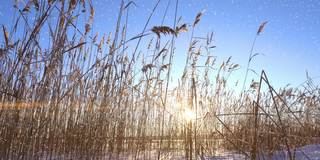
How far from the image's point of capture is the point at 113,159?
8.34 ft

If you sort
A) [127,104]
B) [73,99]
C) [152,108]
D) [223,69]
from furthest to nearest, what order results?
1. [223,69]
2. [152,108]
3. [127,104]
4. [73,99]

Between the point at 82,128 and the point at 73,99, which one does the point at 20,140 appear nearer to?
the point at 82,128

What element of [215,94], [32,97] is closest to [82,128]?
[32,97]

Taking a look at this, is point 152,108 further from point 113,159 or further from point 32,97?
point 32,97

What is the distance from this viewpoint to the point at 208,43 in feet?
12.4

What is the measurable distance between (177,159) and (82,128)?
3.02 feet

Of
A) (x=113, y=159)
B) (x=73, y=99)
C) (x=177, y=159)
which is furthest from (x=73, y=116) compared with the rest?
(x=177, y=159)

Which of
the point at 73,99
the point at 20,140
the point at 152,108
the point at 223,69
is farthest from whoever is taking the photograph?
the point at 223,69

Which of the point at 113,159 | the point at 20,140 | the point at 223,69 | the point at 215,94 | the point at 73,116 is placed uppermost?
the point at 223,69

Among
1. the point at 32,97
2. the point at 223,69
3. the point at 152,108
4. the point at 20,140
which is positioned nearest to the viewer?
the point at 20,140

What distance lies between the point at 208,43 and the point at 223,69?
0.69m

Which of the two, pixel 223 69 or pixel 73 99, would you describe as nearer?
pixel 73 99

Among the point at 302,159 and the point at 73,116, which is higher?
the point at 73,116

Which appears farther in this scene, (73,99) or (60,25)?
(73,99)
